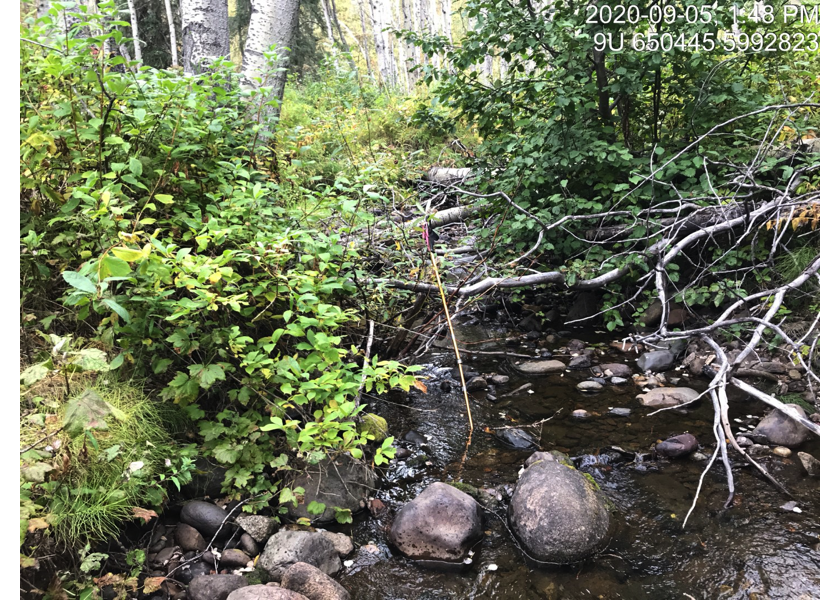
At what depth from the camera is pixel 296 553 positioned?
2.73 m

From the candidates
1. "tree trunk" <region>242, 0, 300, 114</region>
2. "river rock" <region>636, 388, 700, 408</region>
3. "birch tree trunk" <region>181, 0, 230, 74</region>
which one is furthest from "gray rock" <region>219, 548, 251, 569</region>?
"birch tree trunk" <region>181, 0, 230, 74</region>

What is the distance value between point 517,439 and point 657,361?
1965mm

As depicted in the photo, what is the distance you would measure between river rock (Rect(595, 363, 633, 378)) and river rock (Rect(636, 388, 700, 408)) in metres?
0.45

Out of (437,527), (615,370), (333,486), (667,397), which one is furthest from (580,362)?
(333,486)

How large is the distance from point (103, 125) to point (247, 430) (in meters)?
1.87

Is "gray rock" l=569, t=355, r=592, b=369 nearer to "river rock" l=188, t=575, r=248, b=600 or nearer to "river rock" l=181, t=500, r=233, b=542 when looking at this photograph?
"river rock" l=181, t=500, r=233, b=542

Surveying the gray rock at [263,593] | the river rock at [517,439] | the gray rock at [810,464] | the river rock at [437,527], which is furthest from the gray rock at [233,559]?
the gray rock at [810,464]

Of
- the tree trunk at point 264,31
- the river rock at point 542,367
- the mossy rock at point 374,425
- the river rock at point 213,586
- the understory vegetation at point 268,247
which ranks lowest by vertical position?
the river rock at point 542,367

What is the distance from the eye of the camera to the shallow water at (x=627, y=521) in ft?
8.72

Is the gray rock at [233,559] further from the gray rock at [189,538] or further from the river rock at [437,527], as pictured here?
the river rock at [437,527]

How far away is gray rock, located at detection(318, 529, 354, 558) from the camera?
9.55ft

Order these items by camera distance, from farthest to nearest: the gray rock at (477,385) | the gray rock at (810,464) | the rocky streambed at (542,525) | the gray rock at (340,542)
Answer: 1. the gray rock at (477,385)
2. the gray rock at (810,464)
3. the gray rock at (340,542)
4. the rocky streambed at (542,525)

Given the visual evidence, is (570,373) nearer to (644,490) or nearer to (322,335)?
(644,490)

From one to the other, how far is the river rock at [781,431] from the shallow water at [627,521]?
4.4 inches
